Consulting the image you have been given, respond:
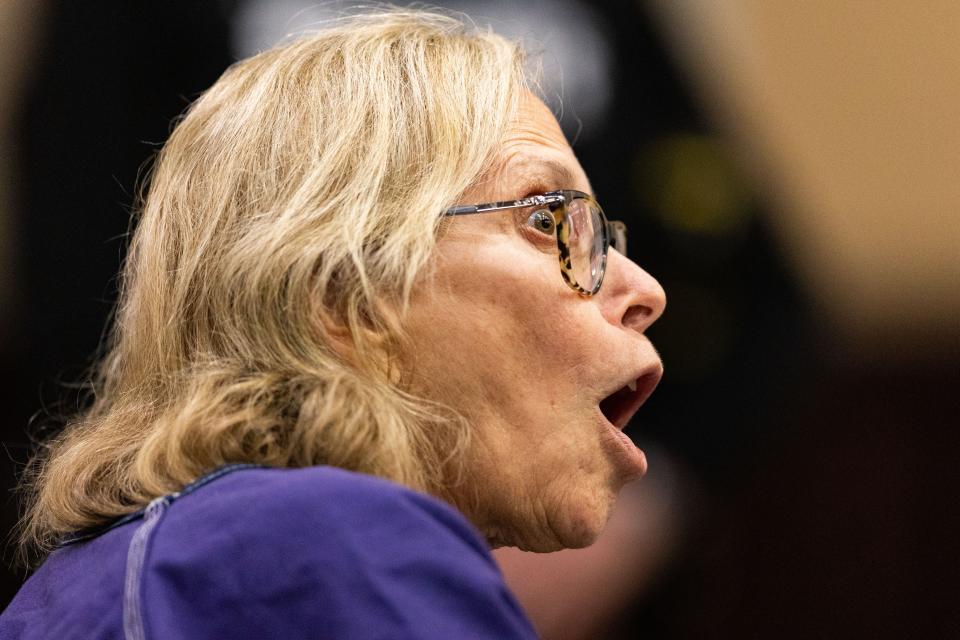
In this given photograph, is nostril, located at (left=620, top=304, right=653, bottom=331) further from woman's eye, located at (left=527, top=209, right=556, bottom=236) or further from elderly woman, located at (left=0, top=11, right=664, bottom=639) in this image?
woman's eye, located at (left=527, top=209, right=556, bottom=236)

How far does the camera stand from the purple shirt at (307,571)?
0.80 metres

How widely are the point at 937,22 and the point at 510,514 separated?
3.02 meters

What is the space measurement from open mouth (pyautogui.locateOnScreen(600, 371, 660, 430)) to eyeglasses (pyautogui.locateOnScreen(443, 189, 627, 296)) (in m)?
0.13

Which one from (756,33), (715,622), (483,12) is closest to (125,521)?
(483,12)

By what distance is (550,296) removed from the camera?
1214 millimetres

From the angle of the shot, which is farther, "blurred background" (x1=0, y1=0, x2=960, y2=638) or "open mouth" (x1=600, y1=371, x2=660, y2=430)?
"blurred background" (x1=0, y1=0, x2=960, y2=638)

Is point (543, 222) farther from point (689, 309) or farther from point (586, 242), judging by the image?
point (689, 309)

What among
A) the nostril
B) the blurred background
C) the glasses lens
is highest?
the glasses lens

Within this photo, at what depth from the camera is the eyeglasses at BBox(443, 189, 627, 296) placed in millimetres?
1238

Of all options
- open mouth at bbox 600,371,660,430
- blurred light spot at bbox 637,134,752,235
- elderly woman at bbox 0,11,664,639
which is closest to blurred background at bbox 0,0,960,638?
blurred light spot at bbox 637,134,752,235

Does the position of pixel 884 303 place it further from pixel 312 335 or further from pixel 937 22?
pixel 312 335

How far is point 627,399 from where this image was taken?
1337mm

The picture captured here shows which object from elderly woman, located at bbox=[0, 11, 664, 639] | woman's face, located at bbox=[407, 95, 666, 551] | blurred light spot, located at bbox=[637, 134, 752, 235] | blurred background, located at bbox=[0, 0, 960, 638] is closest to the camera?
elderly woman, located at bbox=[0, 11, 664, 639]

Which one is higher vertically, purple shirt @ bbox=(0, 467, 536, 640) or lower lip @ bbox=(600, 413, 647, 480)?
purple shirt @ bbox=(0, 467, 536, 640)
